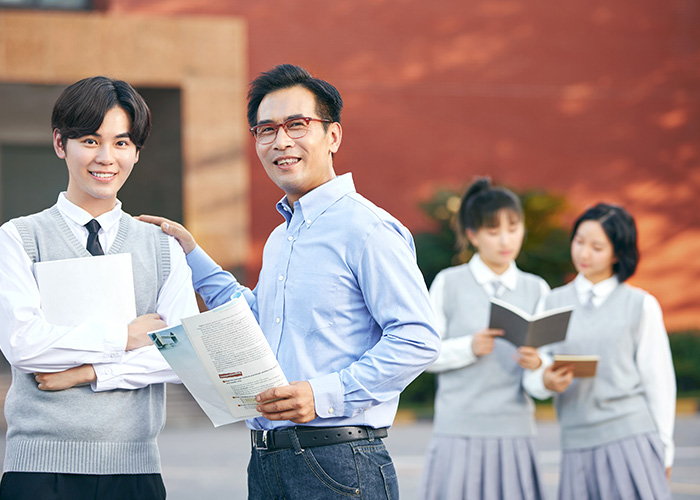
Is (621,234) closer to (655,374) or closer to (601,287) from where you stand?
(601,287)

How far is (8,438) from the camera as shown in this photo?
290 cm

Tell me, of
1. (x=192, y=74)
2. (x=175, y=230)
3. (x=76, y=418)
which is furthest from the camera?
(x=192, y=74)

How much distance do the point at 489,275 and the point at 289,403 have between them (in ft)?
7.75

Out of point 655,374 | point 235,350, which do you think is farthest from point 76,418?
point 655,374

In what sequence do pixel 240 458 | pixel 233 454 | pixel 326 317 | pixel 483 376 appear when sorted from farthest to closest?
pixel 233 454 < pixel 240 458 < pixel 483 376 < pixel 326 317

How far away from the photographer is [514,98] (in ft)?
48.9

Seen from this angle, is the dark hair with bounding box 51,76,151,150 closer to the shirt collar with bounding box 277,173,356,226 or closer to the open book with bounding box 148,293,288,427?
the shirt collar with bounding box 277,173,356,226

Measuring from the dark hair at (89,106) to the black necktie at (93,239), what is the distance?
0.87 feet

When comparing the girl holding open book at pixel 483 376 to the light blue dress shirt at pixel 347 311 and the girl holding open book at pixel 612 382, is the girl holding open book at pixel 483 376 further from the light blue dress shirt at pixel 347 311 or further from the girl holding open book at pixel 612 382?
the light blue dress shirt at pixel 347 311

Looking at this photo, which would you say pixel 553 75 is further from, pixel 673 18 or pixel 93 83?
pixel 93 83

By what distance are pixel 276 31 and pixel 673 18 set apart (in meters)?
6.35

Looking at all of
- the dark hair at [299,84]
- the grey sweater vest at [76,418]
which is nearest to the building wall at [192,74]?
the grey sweater vest at [76,418]

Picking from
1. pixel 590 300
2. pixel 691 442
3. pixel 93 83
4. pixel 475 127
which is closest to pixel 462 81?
pixel 475 127

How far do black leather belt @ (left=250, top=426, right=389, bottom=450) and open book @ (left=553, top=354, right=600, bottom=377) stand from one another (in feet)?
5.79
